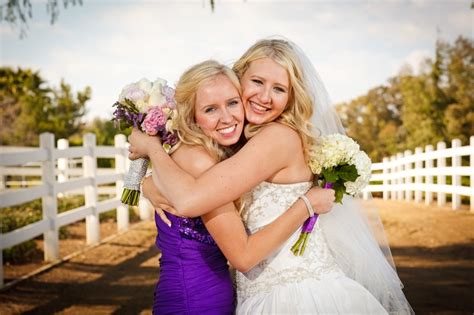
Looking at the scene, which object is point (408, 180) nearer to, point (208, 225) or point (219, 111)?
point (219, 111)

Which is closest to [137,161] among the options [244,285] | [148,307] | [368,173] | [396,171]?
[244,285]

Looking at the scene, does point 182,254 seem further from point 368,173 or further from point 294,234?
point 368,173

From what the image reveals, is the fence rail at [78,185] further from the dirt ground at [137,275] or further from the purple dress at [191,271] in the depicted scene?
the purple dress at [191,271]

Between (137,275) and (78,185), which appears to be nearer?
(137,275)

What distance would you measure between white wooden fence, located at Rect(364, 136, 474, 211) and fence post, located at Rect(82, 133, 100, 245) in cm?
654

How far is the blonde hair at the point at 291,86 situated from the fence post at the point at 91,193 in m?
7.19

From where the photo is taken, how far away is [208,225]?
2326 millimetres

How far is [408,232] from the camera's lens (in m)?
10.3

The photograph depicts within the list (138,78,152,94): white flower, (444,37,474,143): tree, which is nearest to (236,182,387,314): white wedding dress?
(138,78,152,94): white flower

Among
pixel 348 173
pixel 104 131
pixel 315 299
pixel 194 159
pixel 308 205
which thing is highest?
pixel 104 131

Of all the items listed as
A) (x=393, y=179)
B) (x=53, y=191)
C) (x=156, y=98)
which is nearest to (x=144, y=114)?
(x=156, y=98)

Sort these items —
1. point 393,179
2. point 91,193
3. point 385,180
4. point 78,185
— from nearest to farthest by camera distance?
1. point 78,185
2. point 91,193
3. point 393,179
4. point 385,180

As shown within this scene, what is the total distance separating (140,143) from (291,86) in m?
0.85

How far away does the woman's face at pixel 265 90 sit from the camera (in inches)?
105
